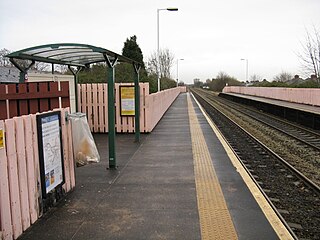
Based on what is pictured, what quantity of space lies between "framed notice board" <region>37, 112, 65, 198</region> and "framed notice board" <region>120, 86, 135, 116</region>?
721 cm

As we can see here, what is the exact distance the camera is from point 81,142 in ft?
18.9

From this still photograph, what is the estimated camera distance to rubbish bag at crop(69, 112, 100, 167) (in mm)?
5727

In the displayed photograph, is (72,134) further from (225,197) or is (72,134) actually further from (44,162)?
(225,197)

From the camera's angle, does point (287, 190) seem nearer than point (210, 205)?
No

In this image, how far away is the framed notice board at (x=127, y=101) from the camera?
1234cm

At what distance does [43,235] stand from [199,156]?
5.01 m

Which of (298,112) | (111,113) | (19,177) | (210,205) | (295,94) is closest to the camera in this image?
(19,177)

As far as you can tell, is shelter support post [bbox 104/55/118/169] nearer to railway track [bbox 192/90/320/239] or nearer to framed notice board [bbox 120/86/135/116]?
railway track [bbox 192/90/320/239]

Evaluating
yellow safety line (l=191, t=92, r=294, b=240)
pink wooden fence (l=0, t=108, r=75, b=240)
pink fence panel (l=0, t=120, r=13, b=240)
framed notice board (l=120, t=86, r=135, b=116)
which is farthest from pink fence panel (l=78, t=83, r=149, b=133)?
pink fence panel (l=0, t=120, r=13, b=240)

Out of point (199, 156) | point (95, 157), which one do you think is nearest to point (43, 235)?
point (95, 157)

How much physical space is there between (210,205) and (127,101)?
26.1 feet

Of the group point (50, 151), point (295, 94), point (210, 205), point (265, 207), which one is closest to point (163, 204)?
point (210, 205)

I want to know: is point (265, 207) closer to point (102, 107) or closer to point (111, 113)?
point (111, 113)

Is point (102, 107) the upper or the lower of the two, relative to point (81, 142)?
upper
